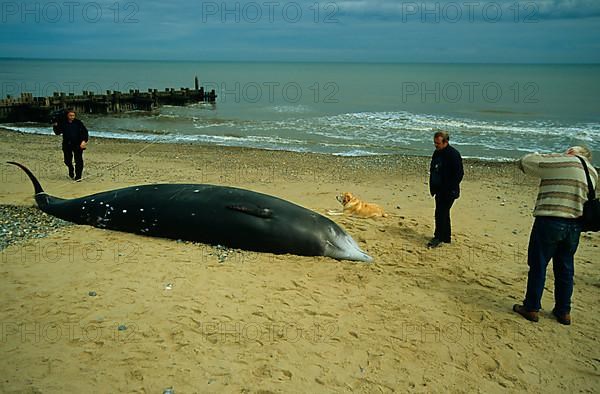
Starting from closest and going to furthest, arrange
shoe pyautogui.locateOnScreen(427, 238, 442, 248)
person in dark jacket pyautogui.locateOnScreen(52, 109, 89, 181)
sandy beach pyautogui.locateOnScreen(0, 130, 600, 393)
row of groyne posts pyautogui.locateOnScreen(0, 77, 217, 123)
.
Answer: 1. sandy beach pyautogui.locateOnScreen(0, 130, 600, 393)
2. shoe pyautogui.locateOnScreen(427, 238, 442, 248)
3. person in dark jacket pyautogui.locateOnScreen(52, 109, 89, 181)
4. row of groyne posts pyautogui.locateOnScreen(0, 77, 217, 123)

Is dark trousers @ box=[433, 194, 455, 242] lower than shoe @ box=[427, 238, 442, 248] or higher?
higher

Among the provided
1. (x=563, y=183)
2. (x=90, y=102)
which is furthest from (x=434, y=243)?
(x=90, y=102)

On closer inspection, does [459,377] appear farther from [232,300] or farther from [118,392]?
[118,392]

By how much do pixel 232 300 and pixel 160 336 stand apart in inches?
44.0

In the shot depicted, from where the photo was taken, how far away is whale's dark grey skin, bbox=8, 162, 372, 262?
24.6 ft

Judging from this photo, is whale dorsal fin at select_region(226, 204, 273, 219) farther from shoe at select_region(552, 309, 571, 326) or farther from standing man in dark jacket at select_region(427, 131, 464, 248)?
shoe at select_region(552, 309, 571, 326)

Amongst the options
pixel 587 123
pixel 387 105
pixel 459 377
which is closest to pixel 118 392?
pixel 459 377

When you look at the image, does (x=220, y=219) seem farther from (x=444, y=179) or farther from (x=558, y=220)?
(x=558, y=220)

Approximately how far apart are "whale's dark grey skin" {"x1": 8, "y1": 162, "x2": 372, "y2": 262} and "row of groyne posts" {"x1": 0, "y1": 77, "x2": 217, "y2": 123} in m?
24.2

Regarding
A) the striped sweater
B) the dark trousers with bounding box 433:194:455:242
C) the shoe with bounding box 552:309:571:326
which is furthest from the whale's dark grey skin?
the striped sweater

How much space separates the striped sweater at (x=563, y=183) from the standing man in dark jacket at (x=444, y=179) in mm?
2440

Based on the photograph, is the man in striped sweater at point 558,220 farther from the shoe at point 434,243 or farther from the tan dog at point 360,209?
the tan dog at point 360,209

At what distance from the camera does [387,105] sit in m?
45.5

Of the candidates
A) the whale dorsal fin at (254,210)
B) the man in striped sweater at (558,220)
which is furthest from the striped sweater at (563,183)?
the whale dorsal fin at (254,210)
